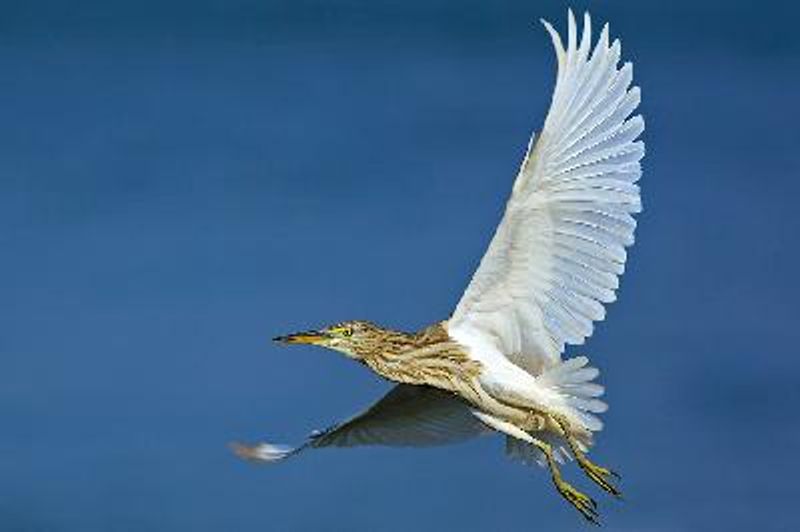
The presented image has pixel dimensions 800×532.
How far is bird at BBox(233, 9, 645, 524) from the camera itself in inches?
718

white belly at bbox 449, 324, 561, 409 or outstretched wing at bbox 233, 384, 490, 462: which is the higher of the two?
outstretched wing at bbox 233, 384, 490, 462

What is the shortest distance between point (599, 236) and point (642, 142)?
804 mm

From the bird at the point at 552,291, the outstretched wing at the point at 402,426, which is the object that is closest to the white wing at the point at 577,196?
the bird at the point at 552,291

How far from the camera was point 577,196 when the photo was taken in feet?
59.9

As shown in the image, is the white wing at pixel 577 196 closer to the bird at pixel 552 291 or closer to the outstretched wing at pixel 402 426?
the bird at pixel 552 291

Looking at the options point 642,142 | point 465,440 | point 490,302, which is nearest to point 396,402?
point 465,440

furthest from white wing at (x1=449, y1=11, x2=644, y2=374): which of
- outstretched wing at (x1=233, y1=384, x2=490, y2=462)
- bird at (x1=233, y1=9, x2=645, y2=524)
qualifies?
outstretched wing at (x1=233, y1=384, x2=490, y2=462)

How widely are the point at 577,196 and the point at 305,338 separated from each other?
97.0 inches

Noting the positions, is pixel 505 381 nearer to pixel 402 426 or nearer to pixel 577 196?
pixel 577 196

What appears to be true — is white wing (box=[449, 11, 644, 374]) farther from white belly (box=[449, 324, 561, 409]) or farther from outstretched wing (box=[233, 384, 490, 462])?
outstretched wing (box=[233, 384, 490, 462])

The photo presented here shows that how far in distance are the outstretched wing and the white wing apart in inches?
64.5

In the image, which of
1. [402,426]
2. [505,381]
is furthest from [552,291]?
[402,426]

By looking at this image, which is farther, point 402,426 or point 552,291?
point 402,426

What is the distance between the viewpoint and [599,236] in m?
18.3
